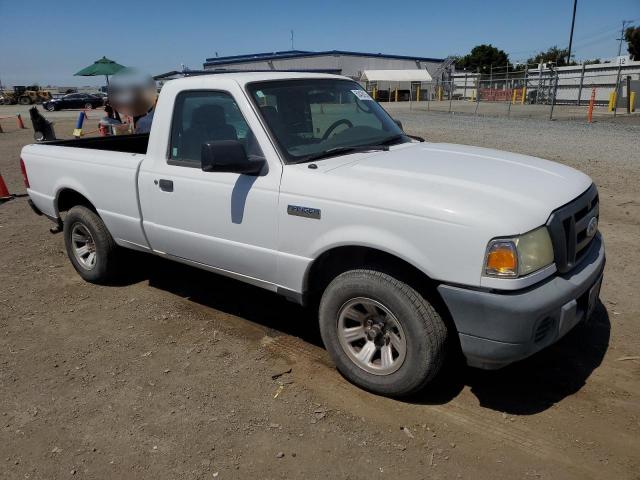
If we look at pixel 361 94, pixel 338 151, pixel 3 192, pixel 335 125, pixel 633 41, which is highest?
pixel 633 41

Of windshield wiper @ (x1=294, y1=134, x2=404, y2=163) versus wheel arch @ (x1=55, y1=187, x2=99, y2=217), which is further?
wheel arch @ (x1=55, y1=187, x2=99, y2=217)

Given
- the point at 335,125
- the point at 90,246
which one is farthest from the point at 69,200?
the point at 335,125

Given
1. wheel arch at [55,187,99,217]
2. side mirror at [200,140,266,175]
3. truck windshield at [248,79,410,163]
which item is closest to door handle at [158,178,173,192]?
side mirror at [200,140,266,175]

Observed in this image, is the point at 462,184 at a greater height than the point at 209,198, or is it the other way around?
the point at 462,184

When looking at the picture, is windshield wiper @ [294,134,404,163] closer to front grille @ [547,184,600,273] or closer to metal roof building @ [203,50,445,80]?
front grille @ [547,184,600,273]

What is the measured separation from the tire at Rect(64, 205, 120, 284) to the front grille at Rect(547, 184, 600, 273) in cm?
387

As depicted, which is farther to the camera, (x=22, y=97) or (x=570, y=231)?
(x=22, y=97)

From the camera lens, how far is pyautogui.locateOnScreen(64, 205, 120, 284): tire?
192 inches

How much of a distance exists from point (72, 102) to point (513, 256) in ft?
156

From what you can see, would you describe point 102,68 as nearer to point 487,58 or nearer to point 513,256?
point 513,256

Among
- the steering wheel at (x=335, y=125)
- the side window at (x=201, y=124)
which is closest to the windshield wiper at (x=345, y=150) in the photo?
the steering wheel at (x=335, y=125)

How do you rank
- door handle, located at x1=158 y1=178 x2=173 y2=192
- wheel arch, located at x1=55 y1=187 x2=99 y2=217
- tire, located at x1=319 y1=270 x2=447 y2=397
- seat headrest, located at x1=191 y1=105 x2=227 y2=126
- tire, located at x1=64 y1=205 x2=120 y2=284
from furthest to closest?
wheel arch, located at x1=55 y1=187 x2=99 y2=217, tire, located at x1=64 y1=205 x2=120 y2=284, door handle, located at x1=158 y1=178 x2=173 y2=192, seat headrest, located at x1=191 y1=105 x2=227 y2=126, tire, located at x1=319 y1=270 x2=447 y2=397

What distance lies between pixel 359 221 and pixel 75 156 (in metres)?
3.22

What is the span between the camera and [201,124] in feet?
13.1
